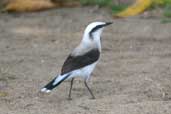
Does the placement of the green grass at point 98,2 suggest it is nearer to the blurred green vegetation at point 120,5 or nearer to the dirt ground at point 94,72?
the blurred green vegetation at point 120,5

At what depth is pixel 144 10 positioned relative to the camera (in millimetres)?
13719

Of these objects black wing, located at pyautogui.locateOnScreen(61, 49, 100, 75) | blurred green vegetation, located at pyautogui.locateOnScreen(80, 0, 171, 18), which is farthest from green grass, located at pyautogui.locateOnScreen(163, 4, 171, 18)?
black wing, located at pyautogui.locateOnScreen(61, 49, 100, 75)

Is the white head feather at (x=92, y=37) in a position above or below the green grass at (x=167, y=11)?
above

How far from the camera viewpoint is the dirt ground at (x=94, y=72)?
923cm

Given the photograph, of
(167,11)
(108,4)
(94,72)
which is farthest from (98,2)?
(94,72)

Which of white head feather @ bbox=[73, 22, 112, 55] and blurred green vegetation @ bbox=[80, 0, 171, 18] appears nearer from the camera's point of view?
white head feather @ bbox=[73, 22, 112, 55]

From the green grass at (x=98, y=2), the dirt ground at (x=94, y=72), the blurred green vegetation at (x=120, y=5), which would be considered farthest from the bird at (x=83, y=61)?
the green grass at (x=98, y=2)

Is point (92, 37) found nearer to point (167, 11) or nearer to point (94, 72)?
point (94, 72)

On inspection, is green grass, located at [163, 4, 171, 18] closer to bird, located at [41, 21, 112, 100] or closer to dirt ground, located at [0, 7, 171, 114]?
dirt ground, located at [0, 7, 171, 114]

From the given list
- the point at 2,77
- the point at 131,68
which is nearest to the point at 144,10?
the point at 131,68

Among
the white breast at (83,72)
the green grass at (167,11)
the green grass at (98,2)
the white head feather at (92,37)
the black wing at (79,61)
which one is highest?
the white head feather at (92,37)

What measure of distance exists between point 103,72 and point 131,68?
40cm

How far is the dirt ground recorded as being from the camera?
9234 millimetres

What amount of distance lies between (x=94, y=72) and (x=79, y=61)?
1.41 meters
